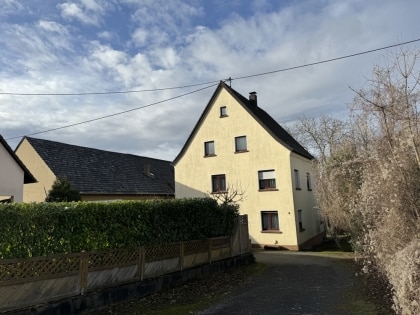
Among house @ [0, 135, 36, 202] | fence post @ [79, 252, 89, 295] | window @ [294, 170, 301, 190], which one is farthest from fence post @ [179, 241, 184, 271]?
window @ [294, 170, 301, 190]

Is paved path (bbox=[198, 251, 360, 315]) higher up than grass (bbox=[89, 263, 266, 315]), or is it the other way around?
grass (bbox=[89, 263, 266, 315])

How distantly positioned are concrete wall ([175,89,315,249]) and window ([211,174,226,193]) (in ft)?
0.95

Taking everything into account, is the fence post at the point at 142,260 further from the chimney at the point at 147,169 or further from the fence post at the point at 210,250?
the chimney at the point at 147,169

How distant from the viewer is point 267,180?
22906 mm

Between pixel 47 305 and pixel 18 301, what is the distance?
0.57 m

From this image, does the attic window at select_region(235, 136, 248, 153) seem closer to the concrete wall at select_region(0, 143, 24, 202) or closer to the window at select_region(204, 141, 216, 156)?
the window at select_region(204, 141, 216, 156)

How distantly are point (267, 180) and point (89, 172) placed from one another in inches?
552

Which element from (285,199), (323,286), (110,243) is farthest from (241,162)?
(110,243)

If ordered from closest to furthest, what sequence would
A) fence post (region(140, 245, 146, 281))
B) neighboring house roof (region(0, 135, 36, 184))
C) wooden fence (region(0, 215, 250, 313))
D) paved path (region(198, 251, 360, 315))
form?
wooden fence (region(0, 215, 250, 313)) < paved path (region(198, 251, 360, 315)) < fence post (region(140, 245, 146, 281)) < neighboring house roof (region(0, 135, 36, 184))

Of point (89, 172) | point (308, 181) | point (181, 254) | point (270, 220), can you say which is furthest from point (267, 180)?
point (89, 172)

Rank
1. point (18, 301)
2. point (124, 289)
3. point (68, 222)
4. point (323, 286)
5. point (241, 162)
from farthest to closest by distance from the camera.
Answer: point (241, 162), point (323, 286), point (124, 289), point (68, 222), point (18, 301)

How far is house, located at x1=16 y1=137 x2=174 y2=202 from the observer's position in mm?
25391

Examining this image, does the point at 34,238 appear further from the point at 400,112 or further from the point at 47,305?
the point at 400,112

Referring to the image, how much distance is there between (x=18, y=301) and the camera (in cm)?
695
